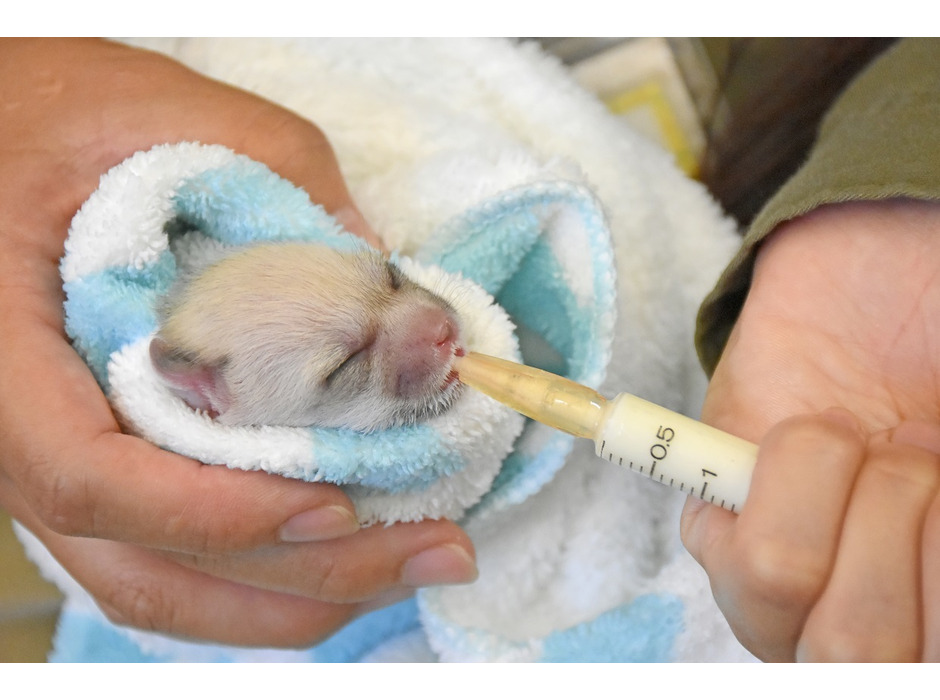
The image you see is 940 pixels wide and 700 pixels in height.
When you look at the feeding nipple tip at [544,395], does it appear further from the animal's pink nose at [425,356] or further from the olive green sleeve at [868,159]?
the olive green sleeve at [868,159]

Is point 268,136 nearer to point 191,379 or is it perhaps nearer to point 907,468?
point 191,379

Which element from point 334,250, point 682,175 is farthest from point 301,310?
point 682,175

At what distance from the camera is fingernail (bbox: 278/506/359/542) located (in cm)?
98

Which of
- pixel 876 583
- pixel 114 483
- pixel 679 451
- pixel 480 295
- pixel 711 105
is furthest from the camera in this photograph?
pixel 711 105

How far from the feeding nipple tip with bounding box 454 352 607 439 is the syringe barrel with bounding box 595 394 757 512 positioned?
26 mm

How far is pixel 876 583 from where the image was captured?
26.3 inches

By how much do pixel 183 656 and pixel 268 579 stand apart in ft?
1.71

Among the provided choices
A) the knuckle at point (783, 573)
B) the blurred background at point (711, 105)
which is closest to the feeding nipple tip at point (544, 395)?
the knuckle at point (783, 573)

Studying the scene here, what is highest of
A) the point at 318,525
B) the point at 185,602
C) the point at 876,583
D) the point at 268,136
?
the point at 268,136

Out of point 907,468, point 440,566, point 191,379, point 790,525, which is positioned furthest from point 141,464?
point 907,468

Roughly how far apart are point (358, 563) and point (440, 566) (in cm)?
12

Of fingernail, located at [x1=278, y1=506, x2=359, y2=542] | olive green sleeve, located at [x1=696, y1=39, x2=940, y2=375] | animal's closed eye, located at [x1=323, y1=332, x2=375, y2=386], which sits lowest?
fingernail, located at [x1=278, y1=506, x2=359, y2=542]

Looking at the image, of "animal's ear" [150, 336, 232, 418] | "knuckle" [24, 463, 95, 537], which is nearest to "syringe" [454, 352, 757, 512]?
"animal's ear" [150, 336, 232, 418]

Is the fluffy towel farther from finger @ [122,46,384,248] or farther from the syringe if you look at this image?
the syringe
